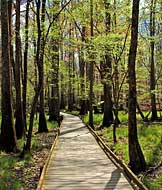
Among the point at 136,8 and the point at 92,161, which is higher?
the point at 136,8

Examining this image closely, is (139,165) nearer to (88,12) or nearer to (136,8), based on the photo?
(136,8)

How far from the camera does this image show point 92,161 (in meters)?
11.4

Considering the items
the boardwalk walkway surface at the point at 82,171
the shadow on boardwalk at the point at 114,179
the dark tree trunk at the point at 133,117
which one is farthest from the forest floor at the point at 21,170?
the dark tree trunk at the point at 133,117

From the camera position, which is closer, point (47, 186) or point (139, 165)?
point (47, 186)

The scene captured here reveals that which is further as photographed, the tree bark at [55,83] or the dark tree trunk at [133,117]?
the tree bark at [55,83]

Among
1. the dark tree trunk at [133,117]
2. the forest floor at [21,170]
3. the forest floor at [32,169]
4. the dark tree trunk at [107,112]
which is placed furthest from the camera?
the dark tree trunk at [107,112]

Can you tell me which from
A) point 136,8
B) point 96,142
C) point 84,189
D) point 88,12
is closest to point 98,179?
point 84,189

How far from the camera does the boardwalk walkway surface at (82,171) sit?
26.8 feet

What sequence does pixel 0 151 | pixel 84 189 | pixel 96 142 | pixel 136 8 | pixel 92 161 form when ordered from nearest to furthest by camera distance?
1. pixel 84 189
2. pixel 136 8
3. pixel 92 161
4. pixel 0 151
5. pixel 96 142

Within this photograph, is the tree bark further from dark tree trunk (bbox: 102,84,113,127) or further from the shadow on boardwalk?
the shadow on boardwalk

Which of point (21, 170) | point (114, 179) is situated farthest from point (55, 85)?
point (114, 179)

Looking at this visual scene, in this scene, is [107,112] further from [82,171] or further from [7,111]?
[82,171]

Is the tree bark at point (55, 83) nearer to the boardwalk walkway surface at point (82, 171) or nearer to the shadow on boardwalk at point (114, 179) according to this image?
the boardwalk walkway surface at point (82, 171)

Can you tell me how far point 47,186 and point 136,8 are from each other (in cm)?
510
